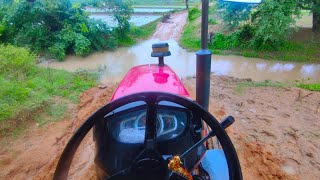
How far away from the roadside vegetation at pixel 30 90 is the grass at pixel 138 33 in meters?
4.15

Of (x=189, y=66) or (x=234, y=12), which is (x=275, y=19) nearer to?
(x=234, y=12)

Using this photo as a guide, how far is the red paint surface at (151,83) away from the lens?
7.66 feet

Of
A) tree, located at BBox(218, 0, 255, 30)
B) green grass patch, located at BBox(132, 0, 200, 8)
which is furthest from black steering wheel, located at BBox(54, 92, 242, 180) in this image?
green grass patch, located at BBox(132, 0, 200, 8)

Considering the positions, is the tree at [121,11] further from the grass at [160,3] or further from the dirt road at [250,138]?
the grass at [160,3]

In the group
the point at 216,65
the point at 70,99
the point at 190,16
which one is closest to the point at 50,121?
the point at 70,99

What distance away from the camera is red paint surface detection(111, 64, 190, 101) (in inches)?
91.9

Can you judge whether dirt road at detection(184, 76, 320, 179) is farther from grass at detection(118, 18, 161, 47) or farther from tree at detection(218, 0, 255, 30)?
grass at detection(118, 18, 161, 47)

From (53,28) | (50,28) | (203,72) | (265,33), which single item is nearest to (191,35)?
(265,33)

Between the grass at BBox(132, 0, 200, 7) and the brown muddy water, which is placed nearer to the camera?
the brown muddy water

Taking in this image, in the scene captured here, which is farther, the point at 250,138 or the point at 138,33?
the point at 138,33

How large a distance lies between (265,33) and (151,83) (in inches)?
301

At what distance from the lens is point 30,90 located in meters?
5.48

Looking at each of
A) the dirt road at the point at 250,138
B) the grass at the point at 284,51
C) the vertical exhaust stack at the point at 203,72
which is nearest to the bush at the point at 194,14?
the grass at the point at 284,51

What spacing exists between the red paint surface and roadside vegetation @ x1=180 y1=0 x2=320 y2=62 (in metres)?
6.97
